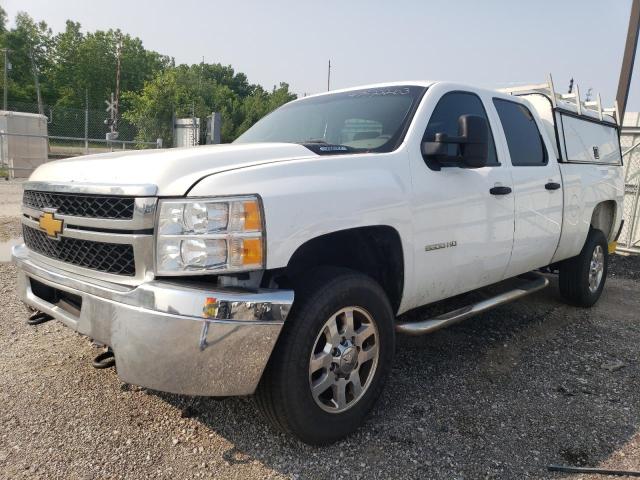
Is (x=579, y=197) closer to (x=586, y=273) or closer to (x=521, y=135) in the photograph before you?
(x=586, y=273)

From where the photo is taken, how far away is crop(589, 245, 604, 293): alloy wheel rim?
5.42 m

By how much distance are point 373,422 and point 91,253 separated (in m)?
1.78

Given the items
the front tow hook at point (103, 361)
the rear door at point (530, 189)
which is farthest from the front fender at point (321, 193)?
the rear door at point (530, 189)

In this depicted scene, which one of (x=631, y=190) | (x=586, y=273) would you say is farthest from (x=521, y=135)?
(x=631, y=190)

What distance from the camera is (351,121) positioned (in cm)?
339

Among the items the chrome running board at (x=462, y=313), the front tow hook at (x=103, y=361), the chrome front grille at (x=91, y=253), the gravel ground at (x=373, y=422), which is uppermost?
the chrome front grille at (x=91, y=253)

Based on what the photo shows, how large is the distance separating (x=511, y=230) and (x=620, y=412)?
1359mm

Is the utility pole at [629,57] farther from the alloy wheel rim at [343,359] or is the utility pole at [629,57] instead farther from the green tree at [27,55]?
the green tree at [27,55]

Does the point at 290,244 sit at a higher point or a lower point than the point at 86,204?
lower

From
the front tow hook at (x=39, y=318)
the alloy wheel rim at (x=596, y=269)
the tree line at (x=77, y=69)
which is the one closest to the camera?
the front tow hook at (x=39, y=318)

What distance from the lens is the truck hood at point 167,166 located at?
2.20 meters

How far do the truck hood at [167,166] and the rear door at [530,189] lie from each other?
1.94 meters

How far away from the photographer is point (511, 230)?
146 inches

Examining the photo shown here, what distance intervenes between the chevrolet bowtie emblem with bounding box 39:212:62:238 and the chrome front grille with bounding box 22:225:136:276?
0.04 metres
